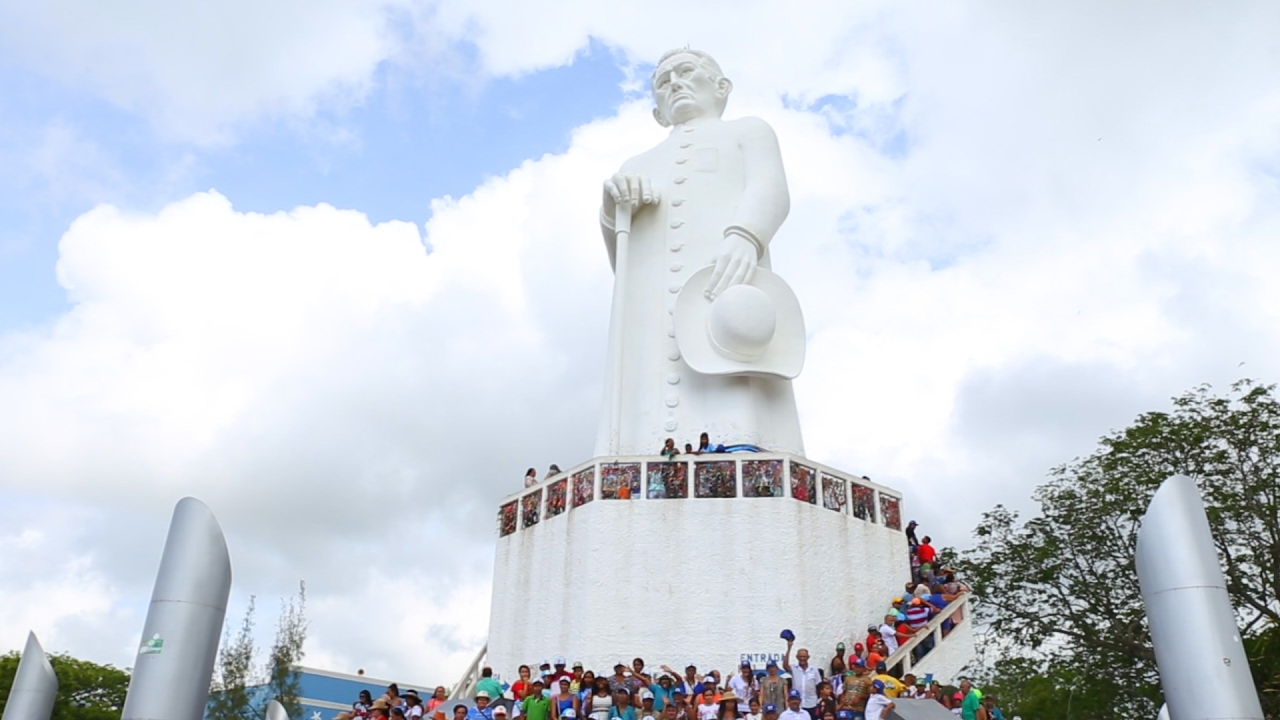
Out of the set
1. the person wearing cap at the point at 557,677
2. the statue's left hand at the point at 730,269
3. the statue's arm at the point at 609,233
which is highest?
the statue's arm at the point at 609,233

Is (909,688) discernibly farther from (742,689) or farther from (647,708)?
(647,708)

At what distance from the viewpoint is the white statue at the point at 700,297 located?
1688 centimetres

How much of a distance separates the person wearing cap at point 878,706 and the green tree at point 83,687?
25608mm

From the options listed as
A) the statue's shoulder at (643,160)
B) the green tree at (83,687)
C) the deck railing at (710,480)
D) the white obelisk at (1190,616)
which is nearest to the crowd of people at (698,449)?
the deck railing at (710,480)

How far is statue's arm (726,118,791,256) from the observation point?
17.8 metres

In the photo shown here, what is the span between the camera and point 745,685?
12203 mm

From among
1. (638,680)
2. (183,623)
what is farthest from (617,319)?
(183,623)

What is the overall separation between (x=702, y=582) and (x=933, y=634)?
3.13 meters

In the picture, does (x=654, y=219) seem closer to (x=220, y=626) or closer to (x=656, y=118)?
(x=656, y=118)

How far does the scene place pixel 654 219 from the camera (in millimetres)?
19047

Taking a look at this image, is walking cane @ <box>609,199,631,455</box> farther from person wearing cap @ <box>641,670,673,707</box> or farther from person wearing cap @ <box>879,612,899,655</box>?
person wearing cap @ <box>641,670,673,707</box>

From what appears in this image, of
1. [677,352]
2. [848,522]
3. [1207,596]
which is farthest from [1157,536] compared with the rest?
[677,352]

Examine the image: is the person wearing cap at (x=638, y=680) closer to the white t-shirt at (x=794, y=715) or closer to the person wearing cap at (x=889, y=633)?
the white t-shirt at (x=794, y=715)

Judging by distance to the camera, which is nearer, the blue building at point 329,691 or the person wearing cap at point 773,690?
the person wearing cap at point 773,690
